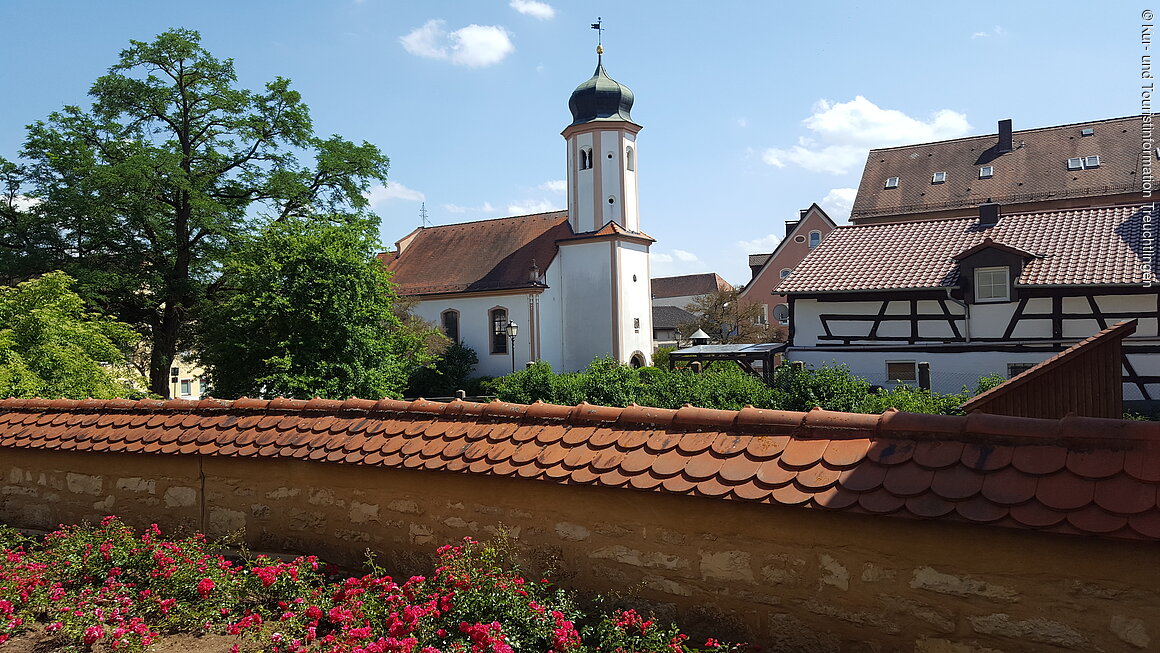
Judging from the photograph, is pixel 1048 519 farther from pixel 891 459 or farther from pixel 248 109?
pixel 248 109

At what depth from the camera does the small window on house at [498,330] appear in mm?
38781

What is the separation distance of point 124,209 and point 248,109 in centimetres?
539

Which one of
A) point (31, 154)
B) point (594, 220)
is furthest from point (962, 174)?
point (31, 154)

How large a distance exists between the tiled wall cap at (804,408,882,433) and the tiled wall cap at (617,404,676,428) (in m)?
0.76

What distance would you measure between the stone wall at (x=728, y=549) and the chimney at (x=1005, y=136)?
132 ft

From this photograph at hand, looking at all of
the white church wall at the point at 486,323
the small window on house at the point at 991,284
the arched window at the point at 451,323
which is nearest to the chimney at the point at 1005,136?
the small window on house at the point at 991,284

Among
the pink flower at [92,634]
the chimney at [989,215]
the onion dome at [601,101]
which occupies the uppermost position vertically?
the onion dome at [601,101]

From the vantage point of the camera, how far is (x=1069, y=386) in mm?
6062

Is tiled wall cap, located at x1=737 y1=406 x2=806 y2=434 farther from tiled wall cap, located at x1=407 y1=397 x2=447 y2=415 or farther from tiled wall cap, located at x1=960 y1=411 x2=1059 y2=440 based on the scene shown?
tiled wall cap, located at x1=407 y1=397 x2=447 y2=415

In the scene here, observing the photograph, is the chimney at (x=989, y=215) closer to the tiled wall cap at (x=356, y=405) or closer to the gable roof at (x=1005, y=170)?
the gable roof at (x=1005, y=170)

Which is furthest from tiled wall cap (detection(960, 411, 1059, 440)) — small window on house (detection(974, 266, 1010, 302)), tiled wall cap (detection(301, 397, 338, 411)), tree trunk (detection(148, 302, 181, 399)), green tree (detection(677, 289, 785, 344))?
green tree (detection(677, 289, 785, 344))

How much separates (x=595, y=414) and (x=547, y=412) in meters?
0.33

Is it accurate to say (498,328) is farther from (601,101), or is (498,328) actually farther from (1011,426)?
(1011,426)

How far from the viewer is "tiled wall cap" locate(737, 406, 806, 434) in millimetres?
4094
